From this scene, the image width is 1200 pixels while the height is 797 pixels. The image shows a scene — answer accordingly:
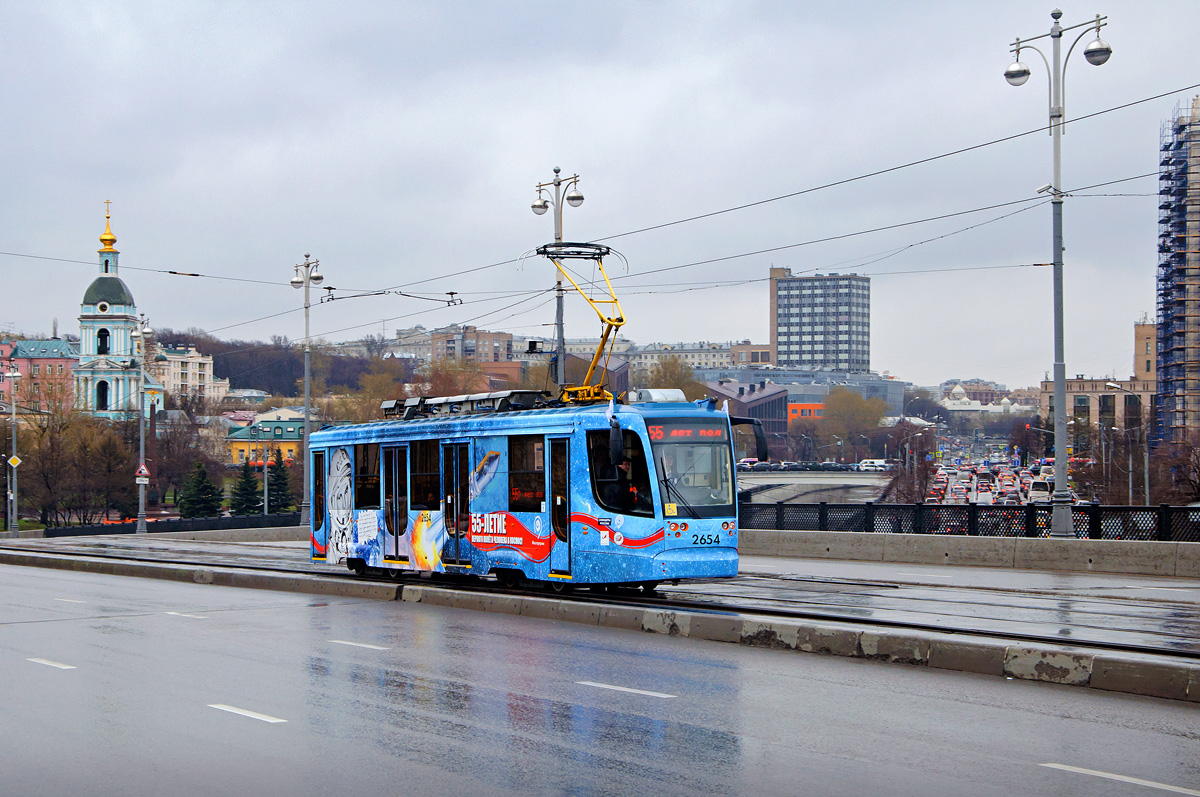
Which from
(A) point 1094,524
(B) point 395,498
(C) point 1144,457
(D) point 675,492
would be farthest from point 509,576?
(C) point 1144,457

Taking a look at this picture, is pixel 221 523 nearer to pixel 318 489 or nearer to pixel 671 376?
pixel 318 489

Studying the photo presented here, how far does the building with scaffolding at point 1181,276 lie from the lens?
94188 mm

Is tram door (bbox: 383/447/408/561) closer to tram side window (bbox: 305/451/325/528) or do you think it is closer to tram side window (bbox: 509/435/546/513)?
tram side window (bbox: 305/451/325/528)

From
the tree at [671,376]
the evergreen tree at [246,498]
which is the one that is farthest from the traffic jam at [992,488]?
the evergreen tree at [246,498]

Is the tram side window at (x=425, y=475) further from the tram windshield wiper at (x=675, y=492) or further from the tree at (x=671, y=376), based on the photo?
the tree at (x=671, y=376)

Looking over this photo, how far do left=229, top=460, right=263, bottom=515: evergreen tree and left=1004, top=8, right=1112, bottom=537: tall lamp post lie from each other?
7310cm

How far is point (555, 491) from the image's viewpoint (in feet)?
58.0

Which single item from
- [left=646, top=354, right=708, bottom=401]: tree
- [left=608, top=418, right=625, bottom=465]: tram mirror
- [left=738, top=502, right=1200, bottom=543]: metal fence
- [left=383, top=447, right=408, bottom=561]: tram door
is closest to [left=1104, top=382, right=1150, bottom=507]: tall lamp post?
[left=646, top=354, right=708, bottom=401]: tree

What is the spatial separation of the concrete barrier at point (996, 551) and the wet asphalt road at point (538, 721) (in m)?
12.4

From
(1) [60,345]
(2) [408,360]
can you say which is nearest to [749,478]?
(2) [408,360]

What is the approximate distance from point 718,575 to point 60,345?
605 ft

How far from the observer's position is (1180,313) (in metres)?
98.3

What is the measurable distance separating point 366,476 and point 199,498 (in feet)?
217

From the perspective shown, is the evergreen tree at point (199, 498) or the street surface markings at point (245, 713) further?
the evergreen tree at point (199, 498)
